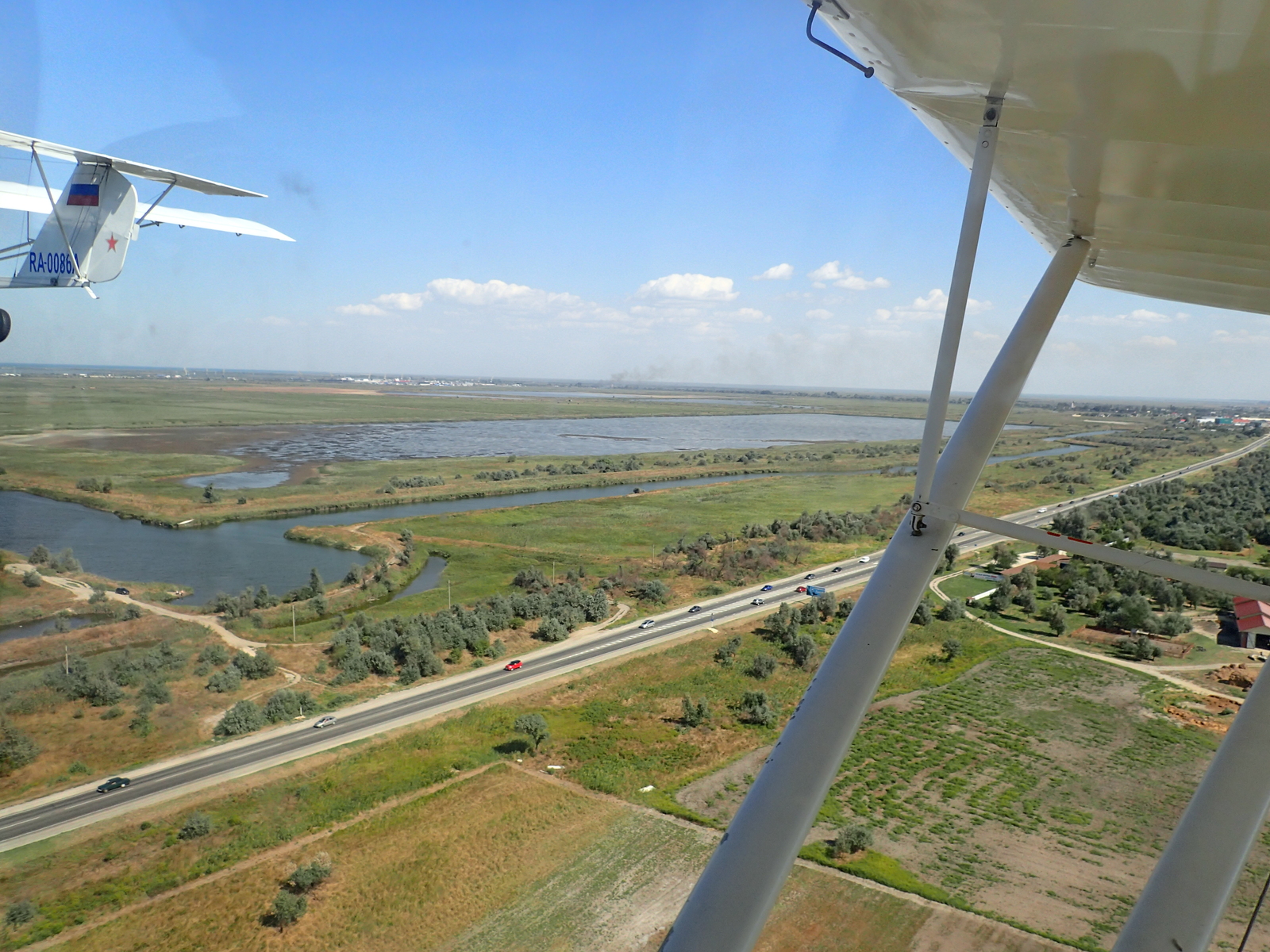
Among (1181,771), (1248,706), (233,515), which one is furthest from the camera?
(233,515)

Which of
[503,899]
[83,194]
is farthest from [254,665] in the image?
[83,194]

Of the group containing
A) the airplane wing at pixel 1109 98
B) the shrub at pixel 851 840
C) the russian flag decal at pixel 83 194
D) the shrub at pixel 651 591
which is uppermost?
the russian flag decal at pixel 83 194

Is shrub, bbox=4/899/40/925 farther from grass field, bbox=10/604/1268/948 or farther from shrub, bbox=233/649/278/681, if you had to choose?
shrub, bbox=233/649/278/681

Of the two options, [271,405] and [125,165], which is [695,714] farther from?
[271,405]

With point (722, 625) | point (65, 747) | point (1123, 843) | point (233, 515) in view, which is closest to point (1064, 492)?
point (722, 625)

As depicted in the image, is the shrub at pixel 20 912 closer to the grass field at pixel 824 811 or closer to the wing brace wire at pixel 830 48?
the grass field at pixel 824 811

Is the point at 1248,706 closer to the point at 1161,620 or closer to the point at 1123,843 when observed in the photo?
the point at 1123,843

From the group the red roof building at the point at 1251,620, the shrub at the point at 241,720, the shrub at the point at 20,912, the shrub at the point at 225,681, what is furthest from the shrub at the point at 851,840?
the shrub at the point at 225,681
